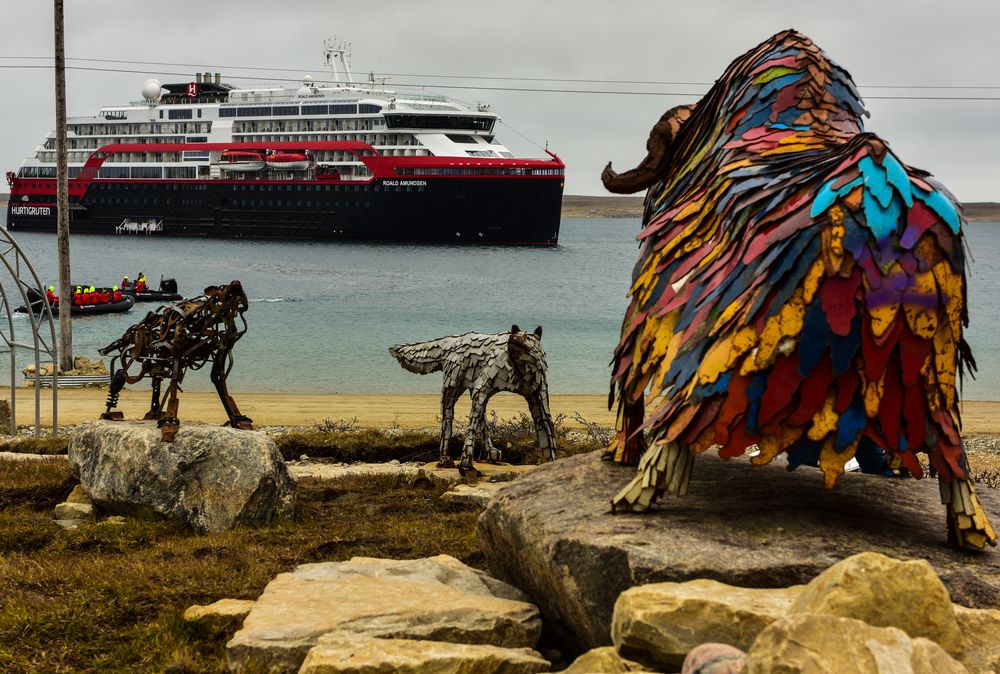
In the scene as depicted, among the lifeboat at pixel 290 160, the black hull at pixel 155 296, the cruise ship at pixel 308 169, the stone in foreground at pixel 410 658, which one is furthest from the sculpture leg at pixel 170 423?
the lifeboat at pixel 290 160

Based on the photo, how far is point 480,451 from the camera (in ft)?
34.6

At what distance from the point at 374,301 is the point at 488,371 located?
3824cm

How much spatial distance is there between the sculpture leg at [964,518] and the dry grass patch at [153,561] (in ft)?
8.45

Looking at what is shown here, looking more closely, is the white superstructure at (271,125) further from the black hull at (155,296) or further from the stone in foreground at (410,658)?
the stone in foreground at (410,658)

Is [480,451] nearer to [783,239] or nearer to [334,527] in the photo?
[334,527]

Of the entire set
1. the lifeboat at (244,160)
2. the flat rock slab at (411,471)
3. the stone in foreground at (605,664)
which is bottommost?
the lifeboat at (244,160)

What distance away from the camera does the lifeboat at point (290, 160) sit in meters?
66.1

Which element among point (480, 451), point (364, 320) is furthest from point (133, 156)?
point (480, 451)

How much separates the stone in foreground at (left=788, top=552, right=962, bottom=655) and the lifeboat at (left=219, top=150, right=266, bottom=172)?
217 ft

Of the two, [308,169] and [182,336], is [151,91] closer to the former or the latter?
[308,169]

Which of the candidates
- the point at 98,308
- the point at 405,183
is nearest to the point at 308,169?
the point at 405,183

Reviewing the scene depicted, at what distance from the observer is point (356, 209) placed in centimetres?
6644

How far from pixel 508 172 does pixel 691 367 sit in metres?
59.8

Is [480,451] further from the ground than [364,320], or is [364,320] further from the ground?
[480,451]
